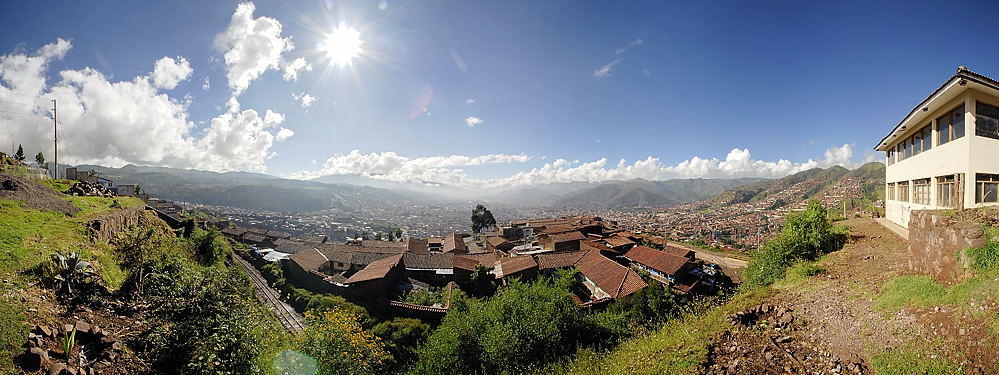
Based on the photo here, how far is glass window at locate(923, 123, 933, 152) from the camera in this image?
39.5ft

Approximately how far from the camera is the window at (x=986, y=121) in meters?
9.73

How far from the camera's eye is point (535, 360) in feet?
36.3

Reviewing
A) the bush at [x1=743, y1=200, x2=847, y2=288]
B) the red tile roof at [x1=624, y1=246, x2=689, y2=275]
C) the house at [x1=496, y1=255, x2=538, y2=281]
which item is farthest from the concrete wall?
the house at [x1=496, y1=255, x2=538, y2=281]

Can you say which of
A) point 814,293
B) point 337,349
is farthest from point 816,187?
point 337,349

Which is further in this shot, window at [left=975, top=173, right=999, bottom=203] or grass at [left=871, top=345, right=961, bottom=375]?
window at [left=975, top=173, right=999, bottom=203]

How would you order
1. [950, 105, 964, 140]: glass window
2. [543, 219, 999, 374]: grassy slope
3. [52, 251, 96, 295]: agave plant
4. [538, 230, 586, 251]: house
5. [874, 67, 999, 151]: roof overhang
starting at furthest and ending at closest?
[538, 230, 586, 251]: house → [950, 105, 964, 140]: glass window → [874, 67, 999, 151]: roof overhang → [52, 251, 96, 295]: agave plant → [543, 219, 999, 374]: grassy slope

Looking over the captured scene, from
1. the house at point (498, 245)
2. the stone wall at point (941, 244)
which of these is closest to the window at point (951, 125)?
the stone wall at point (941, 244)

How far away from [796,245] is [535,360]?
1127 cm

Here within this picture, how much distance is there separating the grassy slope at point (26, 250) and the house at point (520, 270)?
19.2 m

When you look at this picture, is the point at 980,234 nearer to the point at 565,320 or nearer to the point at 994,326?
the point at 994,326

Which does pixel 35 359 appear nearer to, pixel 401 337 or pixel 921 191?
pixel 401 337

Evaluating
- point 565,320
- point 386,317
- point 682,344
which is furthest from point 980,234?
point 386,317

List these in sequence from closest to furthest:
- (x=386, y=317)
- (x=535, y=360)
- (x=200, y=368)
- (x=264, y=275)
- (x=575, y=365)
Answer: (x=200, y=368) < (x=575, y=365) < (x=535, y=360) < (x=386, y=317) < (x=264, y=275)

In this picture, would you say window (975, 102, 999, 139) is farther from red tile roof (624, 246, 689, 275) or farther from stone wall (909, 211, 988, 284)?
red tile roof (624, 246, 689, 275)
